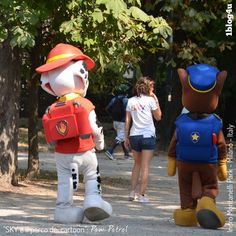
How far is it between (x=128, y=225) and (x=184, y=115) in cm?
145

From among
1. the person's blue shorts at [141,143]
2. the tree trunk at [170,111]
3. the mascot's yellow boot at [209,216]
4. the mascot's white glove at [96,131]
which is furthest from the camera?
the tree trunk at [170,111]

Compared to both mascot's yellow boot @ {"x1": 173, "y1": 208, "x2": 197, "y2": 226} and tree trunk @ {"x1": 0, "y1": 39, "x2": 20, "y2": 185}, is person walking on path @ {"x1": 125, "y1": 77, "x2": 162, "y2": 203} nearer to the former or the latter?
tree trunk @ {"x1": 0, "y1": 39, "x2": 20, "y2": 185}

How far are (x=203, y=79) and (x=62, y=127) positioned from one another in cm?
174

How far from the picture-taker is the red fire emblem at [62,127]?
7.63 m

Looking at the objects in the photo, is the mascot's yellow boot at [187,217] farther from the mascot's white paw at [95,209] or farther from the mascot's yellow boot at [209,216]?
the mascot's white paw at [95,209]

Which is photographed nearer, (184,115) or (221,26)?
(184,115)

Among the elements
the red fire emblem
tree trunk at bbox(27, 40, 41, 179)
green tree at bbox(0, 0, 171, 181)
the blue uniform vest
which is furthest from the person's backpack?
the red fire emblem

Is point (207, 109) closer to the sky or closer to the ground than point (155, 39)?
closer to the ground

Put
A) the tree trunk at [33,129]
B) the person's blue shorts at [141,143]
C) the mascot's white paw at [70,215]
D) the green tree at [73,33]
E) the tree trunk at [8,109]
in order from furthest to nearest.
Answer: the tree trunk at [33,129]
the tree trunk at [8,109]
the person's blue shorts at [141,143]
the green tree at [73,33]
the mascot's white paw at [70,215]

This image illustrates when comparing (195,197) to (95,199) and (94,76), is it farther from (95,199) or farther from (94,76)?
(94,76)

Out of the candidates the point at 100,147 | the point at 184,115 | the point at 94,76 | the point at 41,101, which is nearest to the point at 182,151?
the point at 184,115

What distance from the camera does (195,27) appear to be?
12148 mm

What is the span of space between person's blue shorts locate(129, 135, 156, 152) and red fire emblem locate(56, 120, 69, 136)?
8.64 ft

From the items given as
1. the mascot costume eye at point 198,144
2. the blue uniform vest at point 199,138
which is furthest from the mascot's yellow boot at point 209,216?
the blue uniform vest at point 199,138
